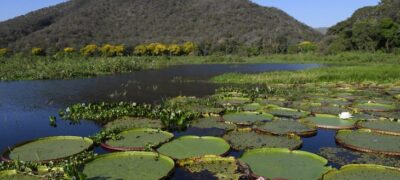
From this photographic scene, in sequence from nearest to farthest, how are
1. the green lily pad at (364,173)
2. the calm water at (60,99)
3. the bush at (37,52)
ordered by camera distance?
the green lily pad at (364,173), the calm water at (60,99), the bush at (37,52)

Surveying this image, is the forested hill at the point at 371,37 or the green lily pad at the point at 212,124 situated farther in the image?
the forested hill at the point at 371,37

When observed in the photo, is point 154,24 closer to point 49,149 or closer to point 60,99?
point 60,99

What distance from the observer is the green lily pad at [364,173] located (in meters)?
6.11

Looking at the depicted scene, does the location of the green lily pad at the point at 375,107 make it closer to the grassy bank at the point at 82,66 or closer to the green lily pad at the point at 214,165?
the green lily pad at the point at 214,165

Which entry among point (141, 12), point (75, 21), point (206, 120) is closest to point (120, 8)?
point (141, 12)

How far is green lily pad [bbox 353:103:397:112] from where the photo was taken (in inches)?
464

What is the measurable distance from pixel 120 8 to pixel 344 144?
3631 inches

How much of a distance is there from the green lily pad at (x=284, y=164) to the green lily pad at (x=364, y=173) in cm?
21

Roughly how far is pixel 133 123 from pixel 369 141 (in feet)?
18.2

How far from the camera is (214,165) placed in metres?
6.69

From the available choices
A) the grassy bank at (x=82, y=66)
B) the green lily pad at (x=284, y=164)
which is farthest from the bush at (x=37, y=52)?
the green lily pad at (x=284, y=164)

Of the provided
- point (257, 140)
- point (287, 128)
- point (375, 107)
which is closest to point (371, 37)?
point (375, 107)

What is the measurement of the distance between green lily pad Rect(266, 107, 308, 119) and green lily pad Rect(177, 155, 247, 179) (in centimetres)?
448

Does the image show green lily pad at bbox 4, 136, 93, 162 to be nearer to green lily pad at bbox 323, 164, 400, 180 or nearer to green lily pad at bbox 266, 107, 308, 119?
green lily pad at bbox 323, 164, 400, 180
